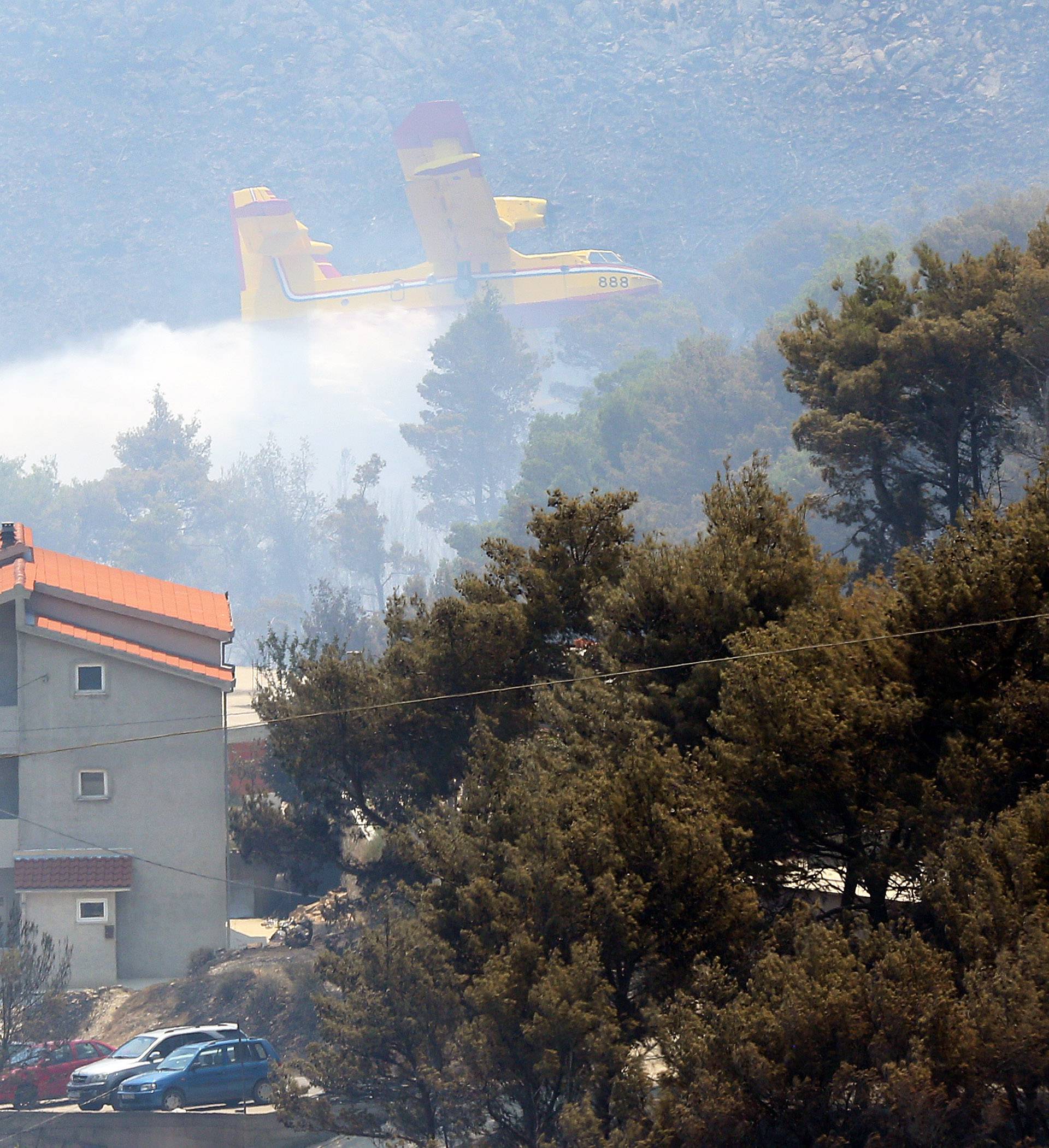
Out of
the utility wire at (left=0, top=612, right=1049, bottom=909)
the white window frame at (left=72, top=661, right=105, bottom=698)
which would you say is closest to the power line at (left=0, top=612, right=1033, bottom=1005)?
the utility wire at (left=0, top=612, right=1049, bottom=909)

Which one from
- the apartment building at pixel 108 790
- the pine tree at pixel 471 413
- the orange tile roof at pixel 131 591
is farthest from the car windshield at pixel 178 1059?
the pine tree at pixel 471 413

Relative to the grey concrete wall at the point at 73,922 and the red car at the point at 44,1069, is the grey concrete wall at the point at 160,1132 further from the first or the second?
the grey concrete wall at the point at 73,922

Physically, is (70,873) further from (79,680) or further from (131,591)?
(131,591)

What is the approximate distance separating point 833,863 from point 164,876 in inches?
994

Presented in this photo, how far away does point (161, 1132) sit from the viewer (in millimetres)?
26422

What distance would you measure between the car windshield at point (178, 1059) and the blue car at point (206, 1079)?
0.4 inches

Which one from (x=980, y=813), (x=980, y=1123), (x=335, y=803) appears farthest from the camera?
(x=335, y=803)

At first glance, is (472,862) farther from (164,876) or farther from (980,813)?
(164,876)

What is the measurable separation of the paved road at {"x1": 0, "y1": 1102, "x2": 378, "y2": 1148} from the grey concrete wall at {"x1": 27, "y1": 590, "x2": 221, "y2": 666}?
53.3ft

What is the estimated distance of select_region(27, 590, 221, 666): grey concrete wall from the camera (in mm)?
41188

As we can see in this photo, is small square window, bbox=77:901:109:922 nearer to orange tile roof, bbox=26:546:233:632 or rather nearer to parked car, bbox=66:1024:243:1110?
orange tile roof, bbox=26:546:233:632

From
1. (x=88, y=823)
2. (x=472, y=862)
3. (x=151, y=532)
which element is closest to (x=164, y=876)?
(x=88, y=823)

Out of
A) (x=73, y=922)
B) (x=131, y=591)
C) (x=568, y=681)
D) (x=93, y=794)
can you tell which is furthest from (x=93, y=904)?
(x=568, y=681)

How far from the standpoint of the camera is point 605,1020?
1655cm
